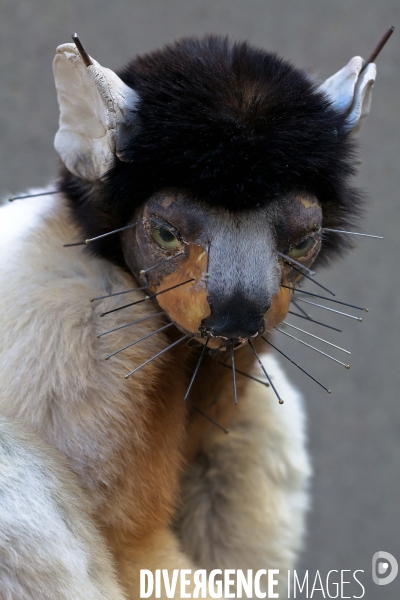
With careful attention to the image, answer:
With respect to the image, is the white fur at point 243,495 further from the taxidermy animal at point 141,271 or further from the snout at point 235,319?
the snout at point 235,319

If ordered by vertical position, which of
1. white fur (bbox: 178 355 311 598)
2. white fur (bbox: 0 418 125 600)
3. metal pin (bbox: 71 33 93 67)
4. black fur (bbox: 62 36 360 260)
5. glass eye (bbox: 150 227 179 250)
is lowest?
white fur (bbox: 178 355 311 598)

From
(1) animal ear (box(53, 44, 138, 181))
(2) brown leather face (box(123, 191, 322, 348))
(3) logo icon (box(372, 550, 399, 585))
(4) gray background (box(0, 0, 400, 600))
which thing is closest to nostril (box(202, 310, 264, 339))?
(2) brown leather face (box(123, 191, 322, 348))

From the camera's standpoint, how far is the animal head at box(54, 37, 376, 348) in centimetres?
53

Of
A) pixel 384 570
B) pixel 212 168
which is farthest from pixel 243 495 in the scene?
pixel 212 168

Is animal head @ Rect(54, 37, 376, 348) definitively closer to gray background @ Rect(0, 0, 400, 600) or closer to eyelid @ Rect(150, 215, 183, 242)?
eyelid @ Rect(150, 215, 183, 242)

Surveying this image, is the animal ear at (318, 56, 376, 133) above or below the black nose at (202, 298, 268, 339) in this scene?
above

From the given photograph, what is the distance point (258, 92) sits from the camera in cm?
55

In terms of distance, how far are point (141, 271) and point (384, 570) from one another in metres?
0.65

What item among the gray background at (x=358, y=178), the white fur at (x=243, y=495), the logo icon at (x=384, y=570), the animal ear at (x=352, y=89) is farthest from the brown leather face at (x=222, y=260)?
the gray background at (x=358, y=178)

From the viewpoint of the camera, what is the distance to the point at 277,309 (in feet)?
1.84

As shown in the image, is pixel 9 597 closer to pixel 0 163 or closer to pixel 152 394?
pixel 152 394

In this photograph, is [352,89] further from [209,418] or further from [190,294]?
[209,418]

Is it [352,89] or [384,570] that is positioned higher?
[352,89]

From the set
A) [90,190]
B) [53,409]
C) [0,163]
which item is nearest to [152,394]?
[53,409]
